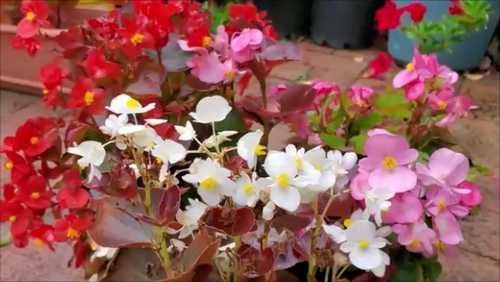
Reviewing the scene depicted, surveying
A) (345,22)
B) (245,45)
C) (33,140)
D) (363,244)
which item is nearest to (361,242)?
(363,244)

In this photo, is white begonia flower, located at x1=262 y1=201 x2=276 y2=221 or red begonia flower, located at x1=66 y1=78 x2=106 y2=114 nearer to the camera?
white begonia flower, located at x1=262 y1=201 x2=276 y2=221

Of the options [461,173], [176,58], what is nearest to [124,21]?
[176,58]

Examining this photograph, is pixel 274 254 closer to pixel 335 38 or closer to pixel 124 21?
pixel 124 21

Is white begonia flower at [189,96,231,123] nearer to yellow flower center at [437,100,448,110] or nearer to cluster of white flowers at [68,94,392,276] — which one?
cluster of white flowers at [68,94,392,276]

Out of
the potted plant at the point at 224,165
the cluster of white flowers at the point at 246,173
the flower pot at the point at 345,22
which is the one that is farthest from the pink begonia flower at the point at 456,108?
the flower pot at the point at 345,22

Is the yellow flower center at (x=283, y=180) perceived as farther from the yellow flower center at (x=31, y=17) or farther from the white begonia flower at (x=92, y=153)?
the yellow flower center at (x=31, y=17)

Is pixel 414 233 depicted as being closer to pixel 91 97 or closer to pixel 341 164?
pixel 341 164

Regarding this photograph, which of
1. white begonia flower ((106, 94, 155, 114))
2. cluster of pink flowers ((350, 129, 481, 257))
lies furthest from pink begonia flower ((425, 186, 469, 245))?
white begonia flower ((106, 94, 155, 114))
